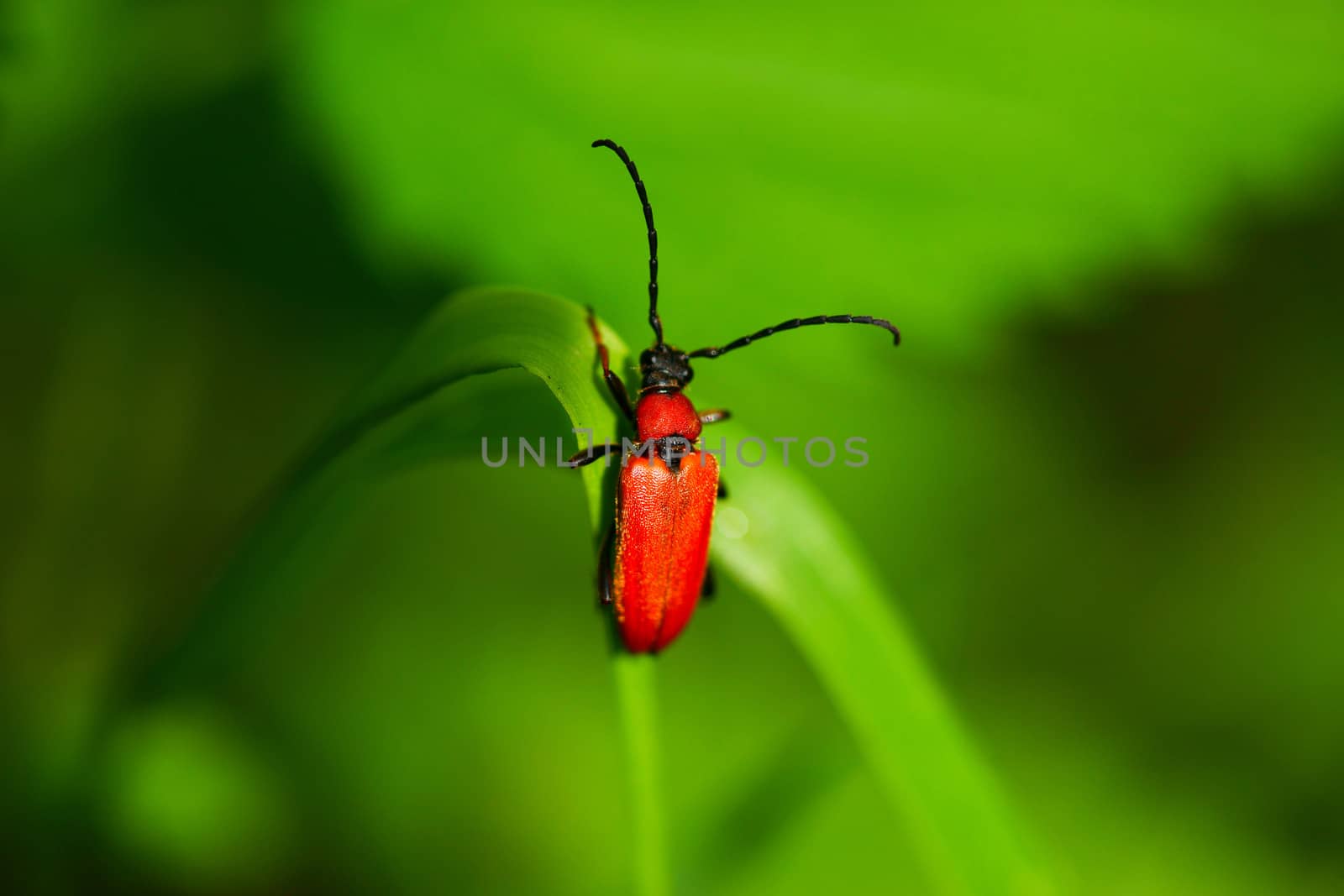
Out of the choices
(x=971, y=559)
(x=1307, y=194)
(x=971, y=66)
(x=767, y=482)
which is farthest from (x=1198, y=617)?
(x=767, y=482)

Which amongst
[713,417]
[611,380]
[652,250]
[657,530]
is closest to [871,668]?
[657,530]

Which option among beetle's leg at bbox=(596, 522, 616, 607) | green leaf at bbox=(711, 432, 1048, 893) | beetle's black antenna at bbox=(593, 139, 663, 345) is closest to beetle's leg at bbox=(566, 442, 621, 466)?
beetle's leg at bbox=(596, 522, 616, 607)

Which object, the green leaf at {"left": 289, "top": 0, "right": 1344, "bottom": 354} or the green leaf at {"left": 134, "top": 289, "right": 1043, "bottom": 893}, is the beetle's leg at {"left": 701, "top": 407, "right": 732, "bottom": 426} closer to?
the green leaf at {"left": 134, "top": 289, "right": 1043, "bottom": 893}

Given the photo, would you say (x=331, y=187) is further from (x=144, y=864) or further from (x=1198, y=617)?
(x=1198, y=617)

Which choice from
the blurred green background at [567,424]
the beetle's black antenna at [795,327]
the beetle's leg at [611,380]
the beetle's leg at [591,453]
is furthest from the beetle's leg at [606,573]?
the beetle's black antenna at [795,327]

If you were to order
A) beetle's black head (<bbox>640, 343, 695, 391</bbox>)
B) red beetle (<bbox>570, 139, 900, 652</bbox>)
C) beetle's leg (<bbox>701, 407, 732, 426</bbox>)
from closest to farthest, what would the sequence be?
1. red beetle (<bbox>570, 139, 900, 652</bbox>)
2. beetle's leg (<bbox>701, 407, 732, 426</bbox>)
3. beetle's black head (<bbox>640, 343, 695, 391</bbox>)

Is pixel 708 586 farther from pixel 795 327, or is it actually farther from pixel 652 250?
pixel 652 250
